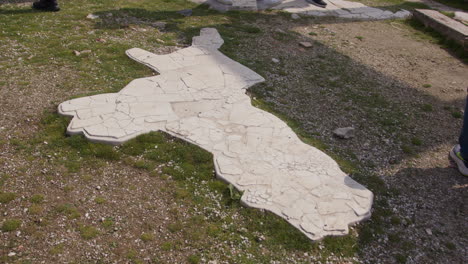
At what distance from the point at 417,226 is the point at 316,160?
131cm

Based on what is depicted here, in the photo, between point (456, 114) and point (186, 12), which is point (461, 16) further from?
point (186, 12)

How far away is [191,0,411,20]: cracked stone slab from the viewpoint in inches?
391

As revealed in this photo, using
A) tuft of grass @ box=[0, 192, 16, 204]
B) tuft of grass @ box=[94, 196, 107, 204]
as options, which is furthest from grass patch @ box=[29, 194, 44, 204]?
tuft of grass @ box=[94, 196, 107, 204]

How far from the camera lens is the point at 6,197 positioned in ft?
12.7

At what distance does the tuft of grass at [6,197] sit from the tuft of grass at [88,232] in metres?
0.88

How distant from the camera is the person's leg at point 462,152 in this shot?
4.65 meters

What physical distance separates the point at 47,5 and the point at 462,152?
8631mm

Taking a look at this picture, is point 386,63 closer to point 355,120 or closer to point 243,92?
point 355,120

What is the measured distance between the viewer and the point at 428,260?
3.69 m

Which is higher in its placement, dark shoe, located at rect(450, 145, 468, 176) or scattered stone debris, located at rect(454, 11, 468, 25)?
scattered stone debris, located at rect(454, 11, 468, 25)

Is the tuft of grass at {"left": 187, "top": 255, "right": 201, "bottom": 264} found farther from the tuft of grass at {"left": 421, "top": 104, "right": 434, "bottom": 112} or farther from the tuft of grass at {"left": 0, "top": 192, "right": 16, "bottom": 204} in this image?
the tuft of grass at {"left": 421, "top": 104, "right": 434, "bottom": 112}

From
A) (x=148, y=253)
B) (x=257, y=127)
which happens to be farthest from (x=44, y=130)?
(x=257, y=127)

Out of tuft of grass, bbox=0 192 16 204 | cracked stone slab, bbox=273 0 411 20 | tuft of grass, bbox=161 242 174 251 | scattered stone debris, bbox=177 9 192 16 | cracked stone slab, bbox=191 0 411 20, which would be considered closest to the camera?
tuft of grass, bbox=161 242 174 251

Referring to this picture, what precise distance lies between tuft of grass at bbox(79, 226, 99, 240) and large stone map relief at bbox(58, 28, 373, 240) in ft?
4.28
